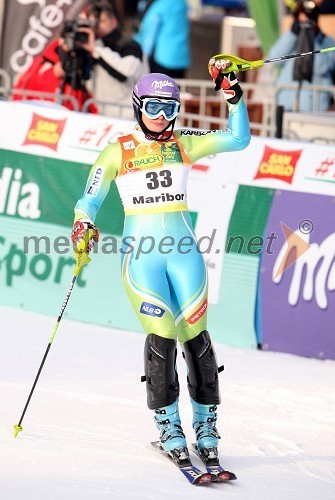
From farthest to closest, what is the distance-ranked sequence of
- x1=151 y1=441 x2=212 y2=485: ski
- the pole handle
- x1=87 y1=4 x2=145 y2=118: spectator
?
x1=87 y1=4 x2=145 y2=118: spectator
the pole handle
x1=151 y1=441 x2=212 y2=485: ski

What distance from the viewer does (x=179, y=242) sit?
7.65 m

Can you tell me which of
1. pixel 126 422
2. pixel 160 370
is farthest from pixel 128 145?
pixel 126 422

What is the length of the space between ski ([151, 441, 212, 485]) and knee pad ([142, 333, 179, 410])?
282mm

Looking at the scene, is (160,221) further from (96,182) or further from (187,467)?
(187,467)

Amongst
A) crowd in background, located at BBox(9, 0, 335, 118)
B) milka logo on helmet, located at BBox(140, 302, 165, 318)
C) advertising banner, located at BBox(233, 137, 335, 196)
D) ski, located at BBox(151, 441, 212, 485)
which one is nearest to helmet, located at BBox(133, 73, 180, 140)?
milka logo on helmet, located at BBox(140, 302, 165, 318)

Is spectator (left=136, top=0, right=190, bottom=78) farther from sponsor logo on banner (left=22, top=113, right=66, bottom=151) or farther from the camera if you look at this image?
sponsor logo on banner (left=22, top=113, right=66, bottom=151)

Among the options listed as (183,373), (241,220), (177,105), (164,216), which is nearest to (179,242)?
(164,216)

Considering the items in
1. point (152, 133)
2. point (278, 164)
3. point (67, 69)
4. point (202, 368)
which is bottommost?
point (202, 368)

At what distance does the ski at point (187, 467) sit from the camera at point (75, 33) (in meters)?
7.24

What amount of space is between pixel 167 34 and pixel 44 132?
620cm

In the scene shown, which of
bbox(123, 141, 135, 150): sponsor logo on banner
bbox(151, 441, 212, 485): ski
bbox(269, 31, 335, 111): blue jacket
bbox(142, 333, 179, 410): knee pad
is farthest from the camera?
bbox(269, 31, 335, 111): blue jacket

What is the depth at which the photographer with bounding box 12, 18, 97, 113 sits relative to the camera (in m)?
14.0

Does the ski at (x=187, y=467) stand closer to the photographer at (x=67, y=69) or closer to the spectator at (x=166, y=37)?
the photographer at (x=67, y=69)

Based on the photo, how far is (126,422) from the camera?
27.9ft
